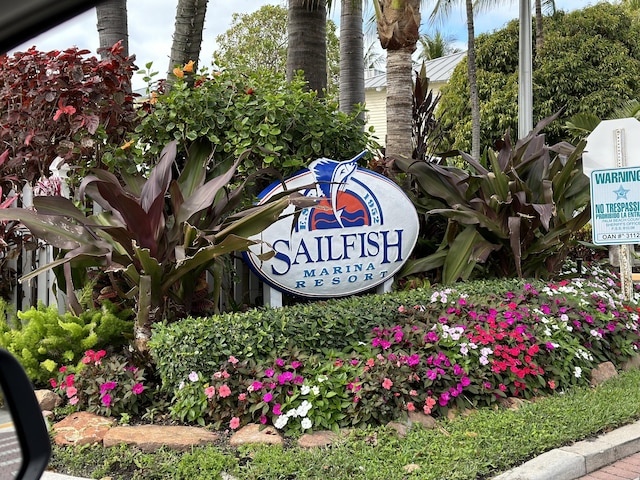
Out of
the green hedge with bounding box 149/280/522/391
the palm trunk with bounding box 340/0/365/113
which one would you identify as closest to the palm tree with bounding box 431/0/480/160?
the palm trunk with bounding box 340/0/365/113

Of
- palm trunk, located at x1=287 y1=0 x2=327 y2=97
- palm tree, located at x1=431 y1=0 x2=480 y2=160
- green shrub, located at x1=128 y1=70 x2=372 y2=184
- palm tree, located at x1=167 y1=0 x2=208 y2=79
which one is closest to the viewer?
green shrub, located at x1=128 y1=70 x2=372 y2=184

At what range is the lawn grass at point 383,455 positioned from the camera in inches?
155

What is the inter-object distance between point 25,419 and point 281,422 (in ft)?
11.5

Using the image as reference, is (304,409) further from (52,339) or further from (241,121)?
(241,121)

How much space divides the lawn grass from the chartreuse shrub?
1.14m

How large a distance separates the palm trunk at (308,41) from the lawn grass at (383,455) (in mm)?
5065

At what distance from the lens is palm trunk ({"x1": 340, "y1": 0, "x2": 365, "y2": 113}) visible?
12219 mm

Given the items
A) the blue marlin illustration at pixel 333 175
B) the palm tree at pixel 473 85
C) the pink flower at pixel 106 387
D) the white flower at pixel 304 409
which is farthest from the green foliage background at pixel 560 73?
the pink flower at pixel 106 387

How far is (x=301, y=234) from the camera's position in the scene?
6516 millimetres

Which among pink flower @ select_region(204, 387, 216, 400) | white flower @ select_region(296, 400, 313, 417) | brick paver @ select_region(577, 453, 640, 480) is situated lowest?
brick paver @ select_region(577, 453, 640, 480)

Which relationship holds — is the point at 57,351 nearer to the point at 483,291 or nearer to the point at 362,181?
the point at 362,181

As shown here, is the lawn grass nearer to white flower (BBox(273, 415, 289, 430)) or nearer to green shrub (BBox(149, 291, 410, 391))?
white flower (BBox(273, 415, 289, 430))

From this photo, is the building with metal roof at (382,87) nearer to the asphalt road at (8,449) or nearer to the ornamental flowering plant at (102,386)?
the ornamental flowering plant at (102,386)

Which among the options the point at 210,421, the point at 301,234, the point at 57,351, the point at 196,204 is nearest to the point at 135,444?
the point at 210,421
